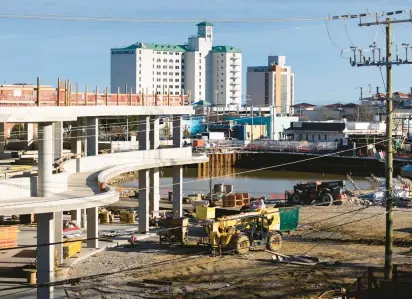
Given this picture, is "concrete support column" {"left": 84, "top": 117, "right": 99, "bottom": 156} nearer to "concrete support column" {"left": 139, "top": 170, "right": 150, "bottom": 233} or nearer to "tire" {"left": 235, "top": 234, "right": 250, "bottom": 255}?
"concrete support column" {"left": 139, "top": 170, "right": 150, "bottom": 233}

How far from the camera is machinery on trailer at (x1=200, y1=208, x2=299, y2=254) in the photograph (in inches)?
1025

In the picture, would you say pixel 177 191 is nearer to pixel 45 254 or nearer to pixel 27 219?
pixel 27 219

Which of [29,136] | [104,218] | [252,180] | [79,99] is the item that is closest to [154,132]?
[104,218]

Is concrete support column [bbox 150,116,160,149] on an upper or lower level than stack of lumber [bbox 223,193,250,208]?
upper

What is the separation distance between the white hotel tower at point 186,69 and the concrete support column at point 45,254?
153 metres

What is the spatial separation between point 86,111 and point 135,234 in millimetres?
6515

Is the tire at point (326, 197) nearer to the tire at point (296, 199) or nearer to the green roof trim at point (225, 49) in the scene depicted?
the tire at point (296, 199)

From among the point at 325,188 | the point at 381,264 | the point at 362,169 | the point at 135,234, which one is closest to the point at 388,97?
the point at 381,264

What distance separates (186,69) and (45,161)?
161 meters

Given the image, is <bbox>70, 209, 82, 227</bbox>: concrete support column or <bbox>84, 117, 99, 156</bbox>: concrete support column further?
<bbox>70, 209, 82, 227</bbox>: concrete support column

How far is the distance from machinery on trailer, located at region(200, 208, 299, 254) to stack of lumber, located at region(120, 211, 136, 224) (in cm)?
657

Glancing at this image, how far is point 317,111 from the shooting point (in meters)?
142

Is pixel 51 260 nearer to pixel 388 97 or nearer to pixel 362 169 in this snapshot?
pixel 388 97

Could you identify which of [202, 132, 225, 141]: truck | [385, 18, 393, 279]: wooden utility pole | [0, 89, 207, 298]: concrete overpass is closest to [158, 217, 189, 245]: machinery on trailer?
[0, 89, 207, 298]: concrete overpass
